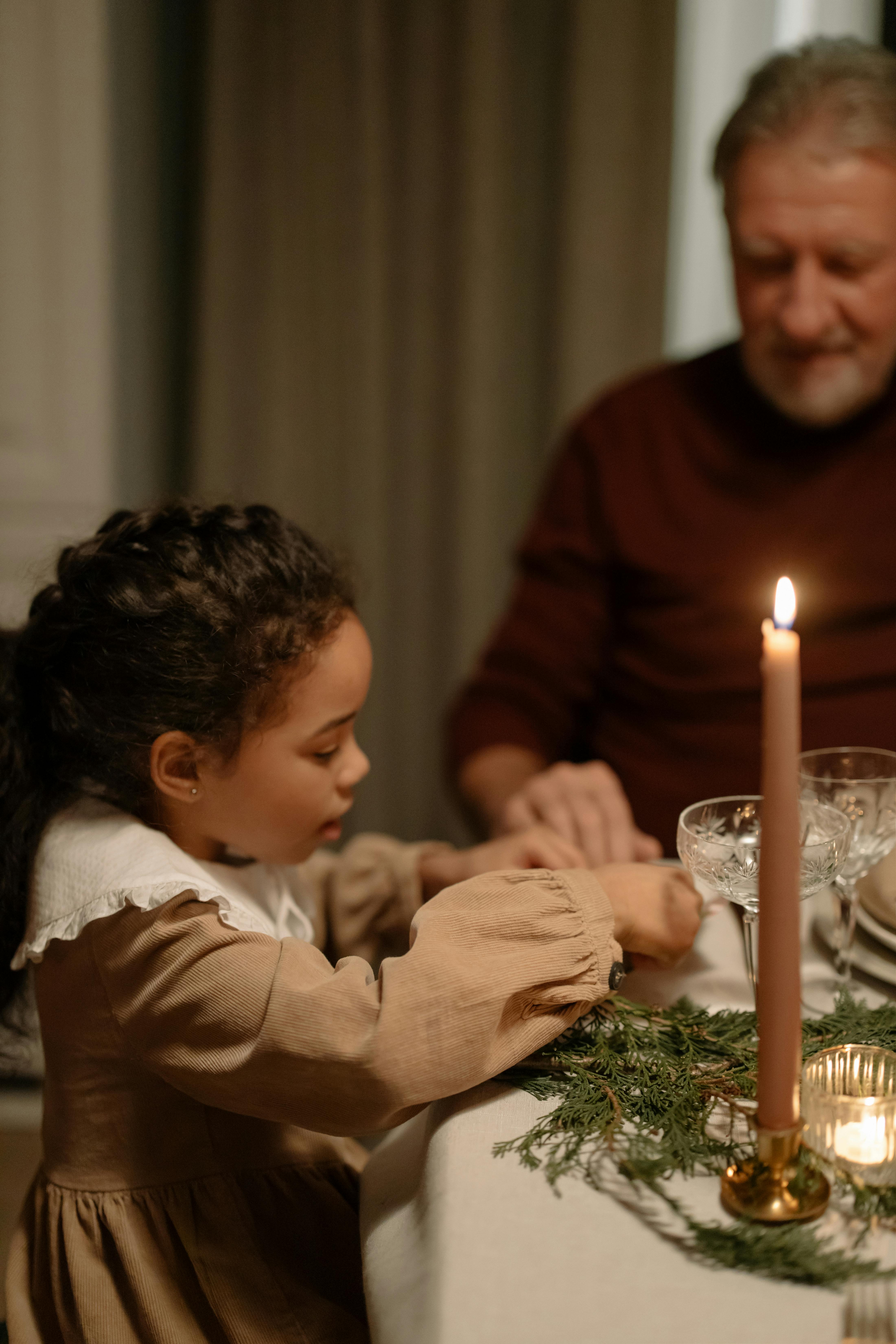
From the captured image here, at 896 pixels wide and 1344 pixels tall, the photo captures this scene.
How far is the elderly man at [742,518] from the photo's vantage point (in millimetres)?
1488

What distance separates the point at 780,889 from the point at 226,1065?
0.38m

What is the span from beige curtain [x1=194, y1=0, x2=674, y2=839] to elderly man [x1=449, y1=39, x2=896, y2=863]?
2.90 feet

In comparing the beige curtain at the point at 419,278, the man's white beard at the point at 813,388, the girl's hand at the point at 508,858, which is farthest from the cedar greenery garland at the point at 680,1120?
the beige curtain at the point at 419,278

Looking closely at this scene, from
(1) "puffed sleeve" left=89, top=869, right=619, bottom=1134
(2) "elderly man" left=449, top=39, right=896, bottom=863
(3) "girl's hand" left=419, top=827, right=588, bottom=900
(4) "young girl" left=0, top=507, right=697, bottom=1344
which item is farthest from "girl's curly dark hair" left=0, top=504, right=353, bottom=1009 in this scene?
(2) "elderly man" left=449, top=39, right=896, bottom=863

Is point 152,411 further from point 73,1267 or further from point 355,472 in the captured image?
point 73,1267

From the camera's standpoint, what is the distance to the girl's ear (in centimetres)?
87

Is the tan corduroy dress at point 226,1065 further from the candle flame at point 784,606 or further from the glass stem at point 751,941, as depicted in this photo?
the candle flame at point 784,606

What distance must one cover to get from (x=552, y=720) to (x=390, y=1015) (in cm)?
110

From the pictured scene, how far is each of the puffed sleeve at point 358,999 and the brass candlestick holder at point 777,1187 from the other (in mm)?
173

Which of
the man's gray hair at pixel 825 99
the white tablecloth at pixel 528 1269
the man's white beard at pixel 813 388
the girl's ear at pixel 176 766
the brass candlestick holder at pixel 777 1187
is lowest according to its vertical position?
the white tablecloth at pixel 528 1269

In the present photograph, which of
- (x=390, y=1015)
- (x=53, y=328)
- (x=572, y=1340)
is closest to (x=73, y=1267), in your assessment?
(x=390, y=1015)

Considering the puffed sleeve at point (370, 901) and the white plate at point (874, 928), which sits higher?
the white plate at point (874, 928)

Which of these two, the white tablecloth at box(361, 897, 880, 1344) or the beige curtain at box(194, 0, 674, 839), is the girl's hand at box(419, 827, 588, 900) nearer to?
the white tablecloth at box(361, 897, 880, 1344)

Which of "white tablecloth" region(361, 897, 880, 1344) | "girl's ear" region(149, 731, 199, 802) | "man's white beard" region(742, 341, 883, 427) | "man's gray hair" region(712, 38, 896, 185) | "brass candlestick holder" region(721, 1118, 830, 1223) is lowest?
"white tablecloth" region(361, 897, 880, 1344)
